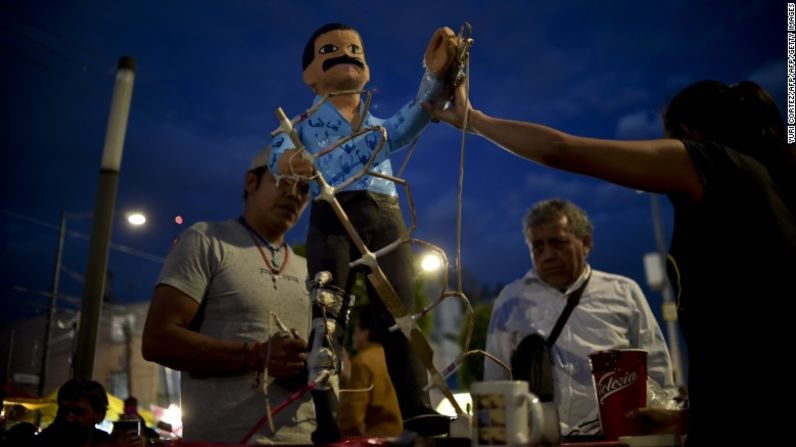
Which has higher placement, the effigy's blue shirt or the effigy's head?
the effigy's head

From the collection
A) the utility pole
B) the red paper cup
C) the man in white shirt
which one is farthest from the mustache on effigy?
the utility pole

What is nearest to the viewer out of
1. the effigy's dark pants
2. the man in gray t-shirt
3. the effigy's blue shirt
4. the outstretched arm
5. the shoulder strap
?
the outstretched arm

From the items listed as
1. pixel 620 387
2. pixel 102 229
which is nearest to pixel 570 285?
pixel 620 387

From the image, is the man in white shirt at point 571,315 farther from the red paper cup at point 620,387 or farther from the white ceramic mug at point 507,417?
the white ceramic mug at point 507,417

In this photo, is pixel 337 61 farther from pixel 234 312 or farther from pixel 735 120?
pixel 735 120

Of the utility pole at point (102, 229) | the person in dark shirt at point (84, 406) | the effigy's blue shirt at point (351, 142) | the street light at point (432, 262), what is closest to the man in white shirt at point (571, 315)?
the street light at point (432, 262)

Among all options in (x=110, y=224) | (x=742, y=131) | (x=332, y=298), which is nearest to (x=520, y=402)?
(x=332, y=298)

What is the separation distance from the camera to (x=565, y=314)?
3.42 m

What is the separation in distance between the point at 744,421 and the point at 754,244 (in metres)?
0.46

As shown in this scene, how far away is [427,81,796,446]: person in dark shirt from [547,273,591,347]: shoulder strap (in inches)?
62.9

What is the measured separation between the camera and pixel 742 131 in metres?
1.90

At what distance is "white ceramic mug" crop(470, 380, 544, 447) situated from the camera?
4.72ft

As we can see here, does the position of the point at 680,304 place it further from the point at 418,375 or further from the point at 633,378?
the point at 418,375

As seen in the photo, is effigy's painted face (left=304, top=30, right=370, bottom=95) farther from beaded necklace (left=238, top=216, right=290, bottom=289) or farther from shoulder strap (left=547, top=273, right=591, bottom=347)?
shoulder strap (left=547, top=273, right=591, bottom=347)
